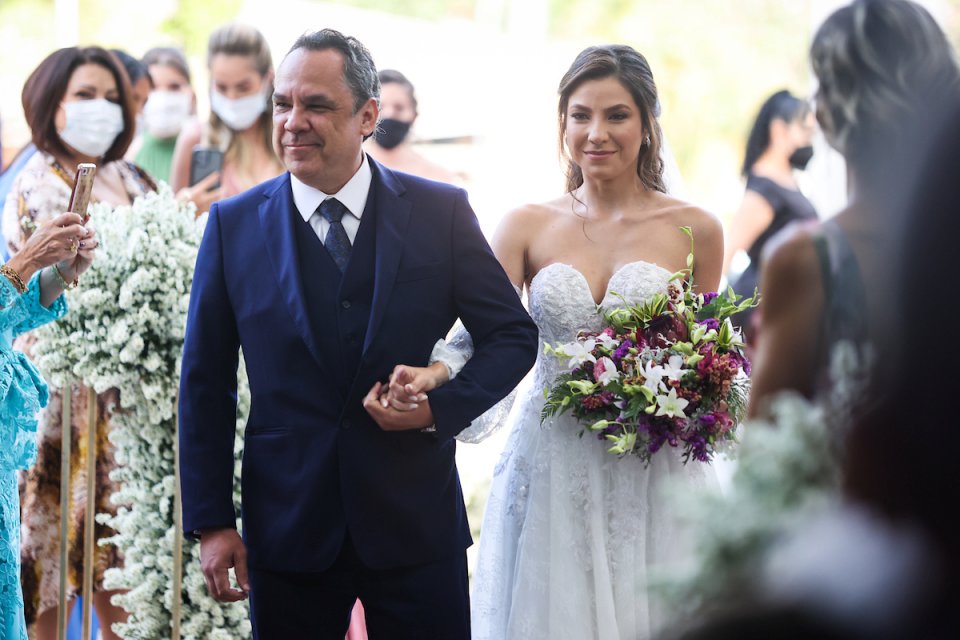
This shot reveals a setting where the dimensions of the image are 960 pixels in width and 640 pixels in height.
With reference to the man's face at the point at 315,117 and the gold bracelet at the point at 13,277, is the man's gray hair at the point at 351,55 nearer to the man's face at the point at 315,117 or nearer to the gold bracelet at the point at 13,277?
the man's face at the point at 315,117

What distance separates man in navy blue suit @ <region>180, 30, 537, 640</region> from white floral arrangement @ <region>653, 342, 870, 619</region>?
1.22 meters

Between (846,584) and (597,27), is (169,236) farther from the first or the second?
(597,27)

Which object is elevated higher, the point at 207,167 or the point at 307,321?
the point at 207,167

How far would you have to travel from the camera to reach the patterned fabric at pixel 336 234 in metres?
2.85

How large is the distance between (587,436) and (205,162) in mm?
2506

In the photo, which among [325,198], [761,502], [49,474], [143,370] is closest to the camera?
[761,502]

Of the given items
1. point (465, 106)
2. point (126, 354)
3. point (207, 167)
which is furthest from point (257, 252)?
point (465, 106)

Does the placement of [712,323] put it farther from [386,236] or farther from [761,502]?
[761,502]

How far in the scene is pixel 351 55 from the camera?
2902 millimetres

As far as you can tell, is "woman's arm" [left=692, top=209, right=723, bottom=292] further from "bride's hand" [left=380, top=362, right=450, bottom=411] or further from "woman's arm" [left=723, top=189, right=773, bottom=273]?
"woman's arm" [left=723, top=189, right=773, bottom=273]

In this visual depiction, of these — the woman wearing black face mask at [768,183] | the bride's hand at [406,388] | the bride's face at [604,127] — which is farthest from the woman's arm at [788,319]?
the woman wearing black face mask at [768,183]

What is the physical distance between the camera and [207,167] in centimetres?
521

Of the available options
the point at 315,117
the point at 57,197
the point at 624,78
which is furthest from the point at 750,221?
the point at 315,117

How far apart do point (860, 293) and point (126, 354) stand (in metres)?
2.56
